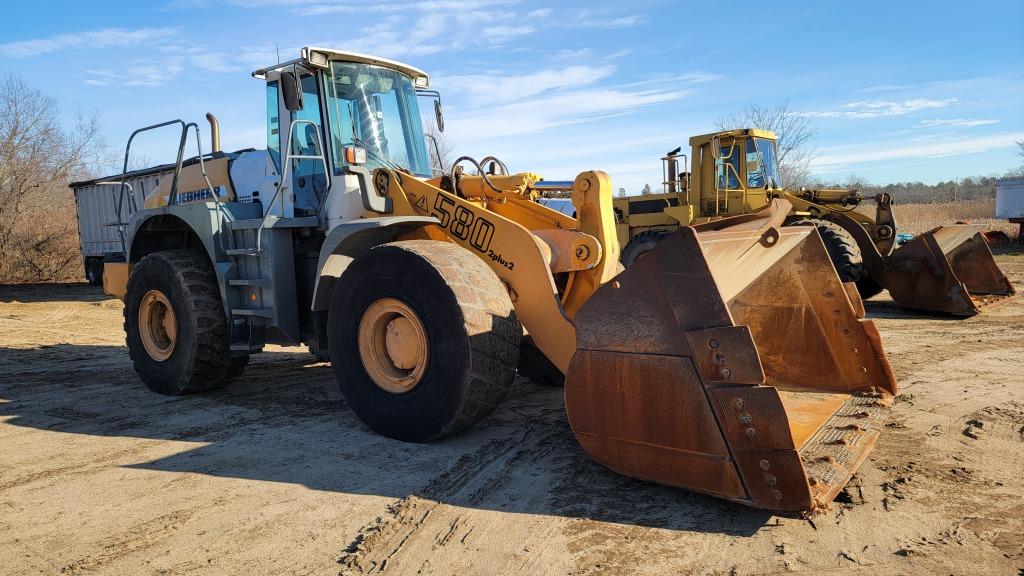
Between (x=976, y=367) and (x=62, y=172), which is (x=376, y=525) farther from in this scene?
(x=62, y=172)

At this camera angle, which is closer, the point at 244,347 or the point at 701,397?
the point at 701,397

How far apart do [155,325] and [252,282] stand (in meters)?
1.60


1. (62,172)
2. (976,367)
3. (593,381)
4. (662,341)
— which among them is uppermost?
(62,172)

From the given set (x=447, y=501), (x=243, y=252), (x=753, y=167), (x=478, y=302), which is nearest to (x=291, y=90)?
(x=243, y=252)

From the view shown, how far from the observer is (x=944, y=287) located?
33.1 ft

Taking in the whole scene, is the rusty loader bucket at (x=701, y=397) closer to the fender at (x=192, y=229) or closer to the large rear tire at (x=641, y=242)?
the fender at (x=192, y=229)

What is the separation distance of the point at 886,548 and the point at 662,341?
1.25 m

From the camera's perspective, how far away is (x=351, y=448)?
4445 millimetres

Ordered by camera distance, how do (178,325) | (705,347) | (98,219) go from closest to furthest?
1. (705,347)
2. (178,325)
3. (98,219)

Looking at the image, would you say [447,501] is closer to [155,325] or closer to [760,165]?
[155,325]

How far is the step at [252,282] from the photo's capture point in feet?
18.8

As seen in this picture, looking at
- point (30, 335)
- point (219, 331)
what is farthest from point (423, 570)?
point (30, 335)

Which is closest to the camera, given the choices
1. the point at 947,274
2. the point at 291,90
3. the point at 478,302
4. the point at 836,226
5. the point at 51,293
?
the point at 478,302

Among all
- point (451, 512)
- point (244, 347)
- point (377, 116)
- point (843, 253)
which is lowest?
point (451, 512)
